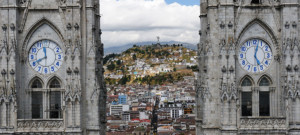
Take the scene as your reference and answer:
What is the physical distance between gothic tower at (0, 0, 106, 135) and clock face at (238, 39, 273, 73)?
11.2m

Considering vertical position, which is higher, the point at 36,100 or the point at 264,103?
the point at 36,100

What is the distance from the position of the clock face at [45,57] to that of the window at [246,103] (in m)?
14.3

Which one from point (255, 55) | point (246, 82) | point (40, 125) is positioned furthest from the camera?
point (246, 82)

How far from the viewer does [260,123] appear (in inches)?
1407

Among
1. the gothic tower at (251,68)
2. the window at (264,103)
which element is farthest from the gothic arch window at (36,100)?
the window at (264,103)

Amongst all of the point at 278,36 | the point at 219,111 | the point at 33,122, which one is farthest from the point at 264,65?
the point at 33,122

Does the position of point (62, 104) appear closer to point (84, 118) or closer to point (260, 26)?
point (84, 118)

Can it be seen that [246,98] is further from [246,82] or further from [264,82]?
[264,82]

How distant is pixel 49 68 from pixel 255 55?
15.8 meters

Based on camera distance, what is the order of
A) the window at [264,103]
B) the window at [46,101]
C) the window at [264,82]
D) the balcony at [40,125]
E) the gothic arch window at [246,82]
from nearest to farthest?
the balcony at [40,125] < the window at [46,101] < the gothic arch window at [246,82] < the window at [264,82] < the window at [264,103]

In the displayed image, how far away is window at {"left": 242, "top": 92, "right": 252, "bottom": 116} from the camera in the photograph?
37.1 metres

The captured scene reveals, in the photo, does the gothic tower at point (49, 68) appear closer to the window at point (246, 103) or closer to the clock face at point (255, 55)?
the window at point (246, 103)

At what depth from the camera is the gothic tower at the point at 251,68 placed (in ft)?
117

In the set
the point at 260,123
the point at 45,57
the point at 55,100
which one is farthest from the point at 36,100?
the point at 260,123
